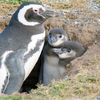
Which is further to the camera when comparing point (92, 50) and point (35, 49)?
point (92, 50)

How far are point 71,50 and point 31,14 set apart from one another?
4.05ft

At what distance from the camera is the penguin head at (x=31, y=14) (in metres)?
3.91

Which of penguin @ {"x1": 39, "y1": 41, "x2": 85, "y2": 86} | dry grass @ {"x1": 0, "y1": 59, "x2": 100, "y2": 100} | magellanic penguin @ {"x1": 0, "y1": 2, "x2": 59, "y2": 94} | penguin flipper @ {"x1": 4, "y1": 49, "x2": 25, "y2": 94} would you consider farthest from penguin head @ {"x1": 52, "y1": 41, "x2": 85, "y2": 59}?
dry grass @ {"x1": 0, "y1": 59, "x2": 100, "y2": 100}

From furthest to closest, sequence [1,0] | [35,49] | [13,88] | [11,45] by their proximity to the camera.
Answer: [1,0]
[35,49]
[11,45]
[13,88]

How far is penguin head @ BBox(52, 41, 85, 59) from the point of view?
455cm

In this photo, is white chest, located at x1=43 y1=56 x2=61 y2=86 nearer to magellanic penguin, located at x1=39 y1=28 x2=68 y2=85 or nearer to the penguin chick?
magellanic penguin, located at x1=39 y1=28 x2=68 y2=85

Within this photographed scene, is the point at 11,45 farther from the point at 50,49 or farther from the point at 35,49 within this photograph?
the point at 50,49

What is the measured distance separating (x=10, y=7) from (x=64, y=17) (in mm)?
1599

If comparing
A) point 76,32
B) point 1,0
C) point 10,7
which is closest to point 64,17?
point 76,32

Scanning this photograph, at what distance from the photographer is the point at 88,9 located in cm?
585

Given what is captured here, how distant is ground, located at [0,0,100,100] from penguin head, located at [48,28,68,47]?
0.45 meters

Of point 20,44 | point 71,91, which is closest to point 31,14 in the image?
point 20,44

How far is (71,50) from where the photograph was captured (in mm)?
4566

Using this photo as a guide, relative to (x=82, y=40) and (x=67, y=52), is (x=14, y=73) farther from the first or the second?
(x=82, y=40)
